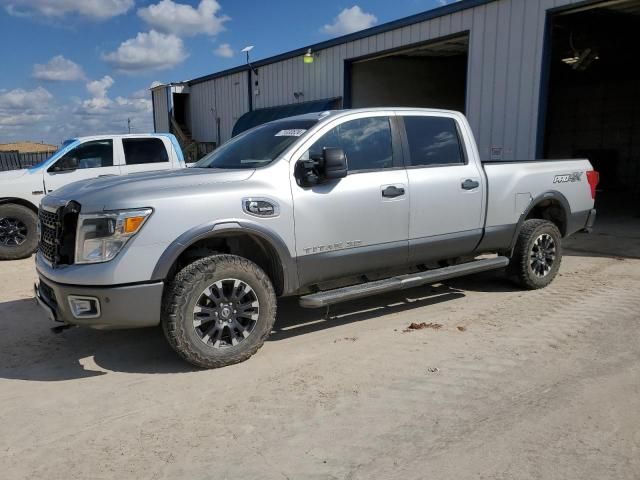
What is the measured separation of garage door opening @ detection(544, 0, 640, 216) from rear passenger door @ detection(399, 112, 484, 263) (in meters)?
11.2

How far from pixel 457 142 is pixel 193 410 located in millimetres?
3702

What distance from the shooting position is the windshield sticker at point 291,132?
458cm

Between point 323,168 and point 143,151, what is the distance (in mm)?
6385

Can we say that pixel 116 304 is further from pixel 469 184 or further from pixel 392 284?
pixel 469 184

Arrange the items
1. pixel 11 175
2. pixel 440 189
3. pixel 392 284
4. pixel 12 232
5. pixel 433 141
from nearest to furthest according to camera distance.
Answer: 1. pixel 392 284
2. pixel 440 189
3. pixel 433 141
4. pixel 12 232
5. pixel 11 175

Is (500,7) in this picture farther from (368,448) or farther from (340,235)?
(368,448)

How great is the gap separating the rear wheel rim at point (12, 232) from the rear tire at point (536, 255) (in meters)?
7.42

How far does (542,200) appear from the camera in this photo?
241 inches

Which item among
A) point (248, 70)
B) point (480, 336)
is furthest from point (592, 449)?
point (248, 70)

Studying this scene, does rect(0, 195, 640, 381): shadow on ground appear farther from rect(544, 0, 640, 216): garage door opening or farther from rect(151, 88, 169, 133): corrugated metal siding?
rect(151, 88, 169, 133): corrugated metal siding

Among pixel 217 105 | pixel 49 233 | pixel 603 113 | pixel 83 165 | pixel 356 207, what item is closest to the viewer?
pixel 49 233

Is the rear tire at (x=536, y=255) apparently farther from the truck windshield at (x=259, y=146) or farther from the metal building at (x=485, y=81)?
the metal building at (x=485, y=81)

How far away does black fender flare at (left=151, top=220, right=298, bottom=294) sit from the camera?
12.2 ft

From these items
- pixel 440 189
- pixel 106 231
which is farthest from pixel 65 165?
pixel 440 189
